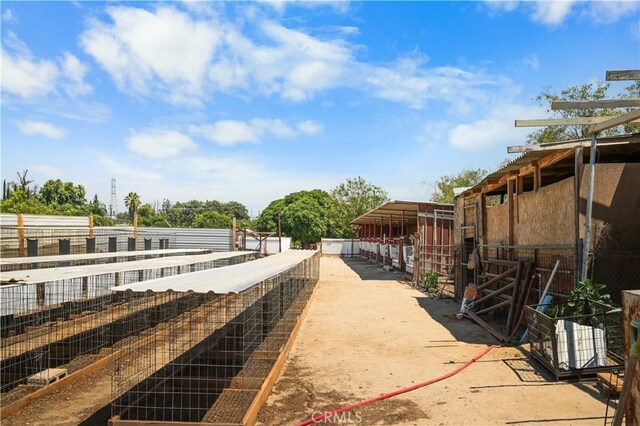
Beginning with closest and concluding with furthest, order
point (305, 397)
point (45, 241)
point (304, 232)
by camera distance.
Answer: point (305, 397), point (45, 241), point (304, 232)

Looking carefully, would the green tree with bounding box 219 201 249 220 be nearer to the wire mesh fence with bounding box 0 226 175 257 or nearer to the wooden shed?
the wire mesh fence with bounding box 0 226 175 257

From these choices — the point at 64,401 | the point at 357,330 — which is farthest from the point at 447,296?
the point at 64,401

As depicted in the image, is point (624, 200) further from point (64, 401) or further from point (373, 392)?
point (64, 401)

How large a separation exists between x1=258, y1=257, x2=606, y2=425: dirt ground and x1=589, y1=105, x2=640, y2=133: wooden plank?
333cm

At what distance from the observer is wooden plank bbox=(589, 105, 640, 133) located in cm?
576

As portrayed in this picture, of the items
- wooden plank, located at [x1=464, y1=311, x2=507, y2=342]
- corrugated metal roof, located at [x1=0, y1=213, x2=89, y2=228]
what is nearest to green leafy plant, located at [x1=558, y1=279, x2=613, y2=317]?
wooden plank, located at [x1=464, y1=311, x2=507, y2=342]

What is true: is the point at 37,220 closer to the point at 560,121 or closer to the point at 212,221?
the point at 560,121

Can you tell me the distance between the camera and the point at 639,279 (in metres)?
7.44

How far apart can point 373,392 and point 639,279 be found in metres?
4.89

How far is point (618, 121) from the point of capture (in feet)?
20.0

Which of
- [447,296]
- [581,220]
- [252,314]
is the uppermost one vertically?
[581,220]

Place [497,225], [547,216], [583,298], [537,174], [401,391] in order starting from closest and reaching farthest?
1. [401,391]
2. [583,298]
3. [547,216]
4. [537,174]
5. [497,225]

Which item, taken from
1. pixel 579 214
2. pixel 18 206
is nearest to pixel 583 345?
pixel 579 214

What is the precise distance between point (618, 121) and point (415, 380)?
4272 millimetres
